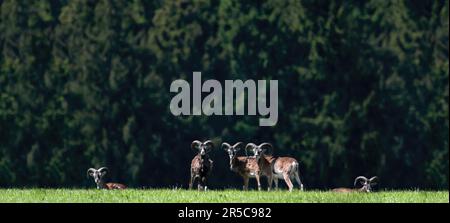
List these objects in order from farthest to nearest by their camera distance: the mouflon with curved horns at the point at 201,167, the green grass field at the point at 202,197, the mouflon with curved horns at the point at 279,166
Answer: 1. the mouflon with curved horns at the point at 279,166
2. the mouflon with curved horns at the point at 201,167
3. the green grass field at the point at 202,197

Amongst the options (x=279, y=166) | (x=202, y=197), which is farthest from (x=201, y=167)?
(x=202, y=197)

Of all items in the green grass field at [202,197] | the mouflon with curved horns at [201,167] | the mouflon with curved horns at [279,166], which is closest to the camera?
the green grass field at [202,197]

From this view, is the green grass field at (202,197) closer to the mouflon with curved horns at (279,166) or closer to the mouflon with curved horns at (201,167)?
the mouflon with curved horns at (201,167)

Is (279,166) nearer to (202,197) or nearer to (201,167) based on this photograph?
(201,167)

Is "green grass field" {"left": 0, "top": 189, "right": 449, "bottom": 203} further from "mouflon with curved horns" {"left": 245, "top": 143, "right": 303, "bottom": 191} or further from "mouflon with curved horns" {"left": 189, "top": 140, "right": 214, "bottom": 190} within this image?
"mouflon with curved horns" {"left": 245, "top": 143, "right": 303, "bottom": 191}

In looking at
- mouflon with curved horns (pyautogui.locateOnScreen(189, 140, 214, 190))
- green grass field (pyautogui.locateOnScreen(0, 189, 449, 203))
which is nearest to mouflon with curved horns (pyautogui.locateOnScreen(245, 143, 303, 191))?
mouflon with curved horns (pyautogui.locateOnScreen(189, 140, 214, 190))

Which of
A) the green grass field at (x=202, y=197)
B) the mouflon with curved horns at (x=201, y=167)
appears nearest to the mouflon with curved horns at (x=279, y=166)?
the mouflon with curved horns at (x=201, y=167)

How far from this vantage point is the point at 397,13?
191ft

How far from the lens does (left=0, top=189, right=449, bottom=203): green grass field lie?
29.8 meters

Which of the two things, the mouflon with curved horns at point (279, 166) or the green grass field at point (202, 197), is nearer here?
the green grass field at point (202, 197)

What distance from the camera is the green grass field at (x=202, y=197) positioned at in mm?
29828

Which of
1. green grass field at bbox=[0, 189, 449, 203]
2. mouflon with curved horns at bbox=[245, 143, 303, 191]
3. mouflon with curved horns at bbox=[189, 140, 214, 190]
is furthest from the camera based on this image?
mouflon with curved horns at bbox=[245, 143, 303, 191]
